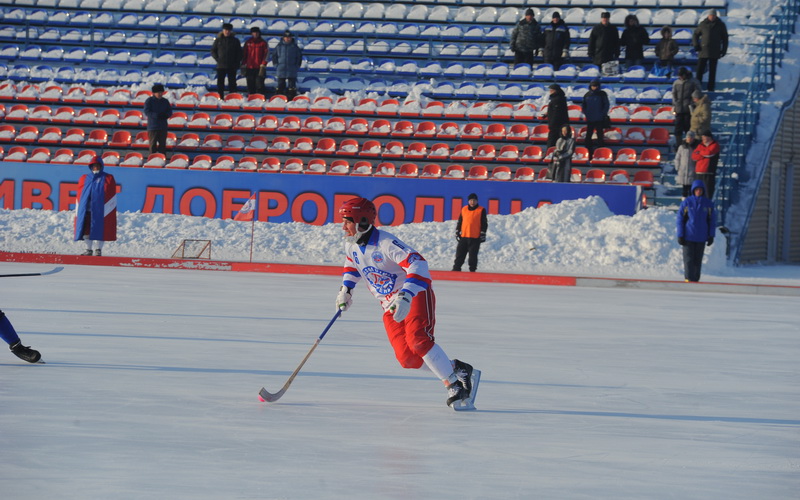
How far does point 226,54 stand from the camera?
26.5 m

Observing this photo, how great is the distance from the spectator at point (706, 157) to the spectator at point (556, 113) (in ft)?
9.29

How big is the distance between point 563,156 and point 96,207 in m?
8.66

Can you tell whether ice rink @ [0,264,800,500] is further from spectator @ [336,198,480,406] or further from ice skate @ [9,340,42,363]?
spectator @ [336,198,480,406]

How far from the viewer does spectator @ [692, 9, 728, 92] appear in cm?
2469

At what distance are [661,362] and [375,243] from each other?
3470mm

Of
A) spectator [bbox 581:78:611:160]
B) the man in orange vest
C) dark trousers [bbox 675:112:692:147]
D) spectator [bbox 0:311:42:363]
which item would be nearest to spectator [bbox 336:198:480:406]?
spectator [bbox 0:311:42:363]

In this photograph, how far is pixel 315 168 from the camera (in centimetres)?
2467

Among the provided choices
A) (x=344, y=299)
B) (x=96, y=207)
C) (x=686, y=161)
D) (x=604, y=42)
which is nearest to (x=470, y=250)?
(x=686, y=161)

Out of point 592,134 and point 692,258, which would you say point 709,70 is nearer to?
point 592,134

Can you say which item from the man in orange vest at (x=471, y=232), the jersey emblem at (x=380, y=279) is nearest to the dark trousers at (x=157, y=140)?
the man in orange vest at (x=471, y=232)

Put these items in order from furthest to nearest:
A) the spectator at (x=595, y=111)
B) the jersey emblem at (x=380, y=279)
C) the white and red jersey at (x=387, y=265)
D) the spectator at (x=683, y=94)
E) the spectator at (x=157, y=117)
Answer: the spectator at (x=157, y=117), the spectator at (x=595, y=111), the spectator at (x=683, y=94), the jersey emblem at (x=380, y=279), the white and red jersey at (x=387, y=265)

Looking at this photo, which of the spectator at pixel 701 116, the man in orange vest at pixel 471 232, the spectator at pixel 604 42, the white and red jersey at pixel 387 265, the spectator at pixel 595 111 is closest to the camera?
the white and red jersey at pixel 387 265

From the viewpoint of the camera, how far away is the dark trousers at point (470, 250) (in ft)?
65.3

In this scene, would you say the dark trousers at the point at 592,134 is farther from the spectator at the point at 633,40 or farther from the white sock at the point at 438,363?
the white sock at the point at 438,363
